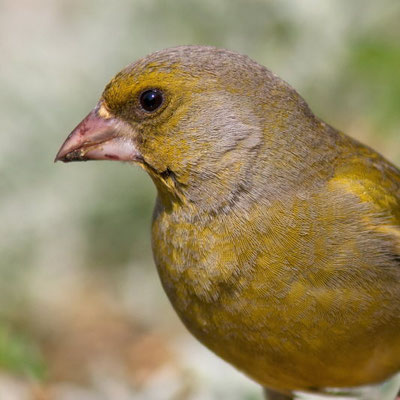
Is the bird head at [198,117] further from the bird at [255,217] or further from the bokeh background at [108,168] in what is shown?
the bokeh background at [108,168]

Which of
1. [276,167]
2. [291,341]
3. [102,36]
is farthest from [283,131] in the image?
[102,36]

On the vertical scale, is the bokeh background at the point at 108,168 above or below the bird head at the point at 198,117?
above

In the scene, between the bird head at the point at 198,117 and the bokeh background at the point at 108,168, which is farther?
the bokeh background at the point at 108,168

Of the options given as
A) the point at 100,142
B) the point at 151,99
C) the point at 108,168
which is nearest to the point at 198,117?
the point at 151,99

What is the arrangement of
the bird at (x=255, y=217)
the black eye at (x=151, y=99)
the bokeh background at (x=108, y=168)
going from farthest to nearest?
the bokeh background at (x=108, y=168) → the black eye at (x=151, y=99) → the bird at (x=255, y=217)

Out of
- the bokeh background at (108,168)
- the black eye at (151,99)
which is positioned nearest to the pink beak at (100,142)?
the black eye at (151,99)

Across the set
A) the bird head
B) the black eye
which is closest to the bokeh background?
the bird head

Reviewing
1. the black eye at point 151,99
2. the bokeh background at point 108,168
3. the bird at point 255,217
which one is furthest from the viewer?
the bokeh background at point 108,168
